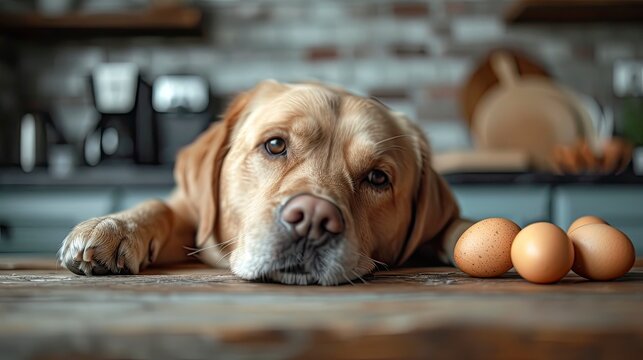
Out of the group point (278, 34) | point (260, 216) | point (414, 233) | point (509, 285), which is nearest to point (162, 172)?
point (278, 34)

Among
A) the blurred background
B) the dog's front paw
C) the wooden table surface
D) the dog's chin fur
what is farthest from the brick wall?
the wooden table surface

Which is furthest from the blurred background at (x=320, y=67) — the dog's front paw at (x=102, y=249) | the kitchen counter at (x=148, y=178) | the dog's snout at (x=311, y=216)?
the dog's snout at (x=311, y=216)

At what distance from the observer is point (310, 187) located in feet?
3.93

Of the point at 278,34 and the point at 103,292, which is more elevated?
the point at 278,34

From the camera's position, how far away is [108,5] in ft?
13.5

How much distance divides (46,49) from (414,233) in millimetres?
3326

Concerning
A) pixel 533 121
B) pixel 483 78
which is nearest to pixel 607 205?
pixel 533 121

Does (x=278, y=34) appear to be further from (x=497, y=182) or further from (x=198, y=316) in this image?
(x=198, y=316)

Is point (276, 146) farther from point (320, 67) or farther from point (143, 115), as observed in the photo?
point (320, 67)

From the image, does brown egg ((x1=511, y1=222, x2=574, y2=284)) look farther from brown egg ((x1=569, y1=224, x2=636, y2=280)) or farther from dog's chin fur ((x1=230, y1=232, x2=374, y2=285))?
dog's chin fur ((x1=230, y1=232, x2=374, y2=285))

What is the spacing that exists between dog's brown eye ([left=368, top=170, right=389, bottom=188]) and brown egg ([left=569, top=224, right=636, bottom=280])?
0.48 m

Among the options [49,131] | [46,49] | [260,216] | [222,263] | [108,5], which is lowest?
[222,263]

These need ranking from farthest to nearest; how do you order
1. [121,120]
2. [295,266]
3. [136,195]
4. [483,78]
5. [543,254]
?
[483,78]
[121,120]
[136,195]
[295,266]
[543,254]

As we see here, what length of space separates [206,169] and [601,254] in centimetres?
92
